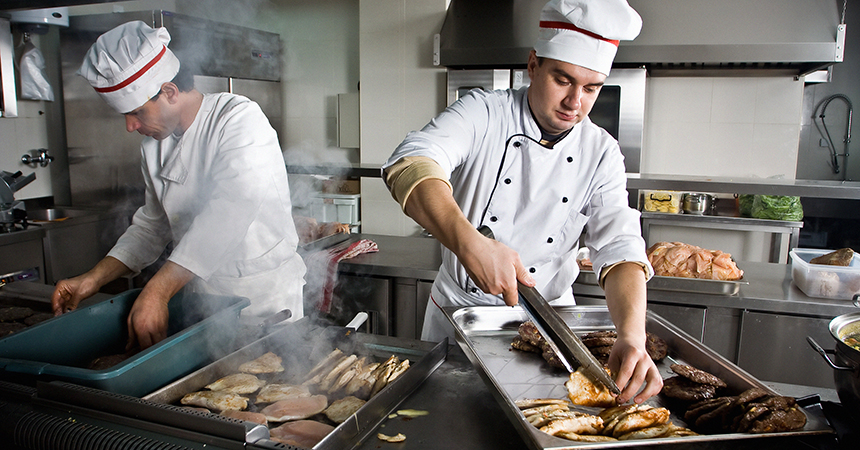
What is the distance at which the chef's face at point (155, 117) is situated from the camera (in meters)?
2.10

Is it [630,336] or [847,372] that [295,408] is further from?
[847,372]

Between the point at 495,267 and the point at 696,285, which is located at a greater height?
the point at 495,267

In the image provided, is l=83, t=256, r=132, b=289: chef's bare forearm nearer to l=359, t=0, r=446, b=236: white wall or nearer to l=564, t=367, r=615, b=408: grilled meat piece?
l=564, t=367, r=615, b=408: grilled meat piece

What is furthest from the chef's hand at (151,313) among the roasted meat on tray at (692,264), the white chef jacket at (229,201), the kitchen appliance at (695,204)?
the kitchen appliance at (695,204)

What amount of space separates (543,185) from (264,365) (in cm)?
120

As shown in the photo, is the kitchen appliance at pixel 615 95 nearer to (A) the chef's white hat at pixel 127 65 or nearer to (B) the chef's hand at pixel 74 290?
(A) the chef's white hat at pixel 127 65

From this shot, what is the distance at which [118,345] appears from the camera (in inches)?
68.4

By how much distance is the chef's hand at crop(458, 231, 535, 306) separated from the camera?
1.27m

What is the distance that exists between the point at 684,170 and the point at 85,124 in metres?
5.69

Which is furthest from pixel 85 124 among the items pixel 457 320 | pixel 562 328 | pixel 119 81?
pixel 562 328

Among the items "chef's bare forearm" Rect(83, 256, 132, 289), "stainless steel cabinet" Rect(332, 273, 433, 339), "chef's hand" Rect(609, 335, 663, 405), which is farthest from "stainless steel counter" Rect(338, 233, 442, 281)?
"chef's hand" Rect(609, 335, 663, 405)

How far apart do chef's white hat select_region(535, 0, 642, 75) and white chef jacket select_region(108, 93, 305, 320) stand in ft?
4.02

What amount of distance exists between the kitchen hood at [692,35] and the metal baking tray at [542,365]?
3.26 meters

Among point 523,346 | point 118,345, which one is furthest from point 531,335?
point 118,345
